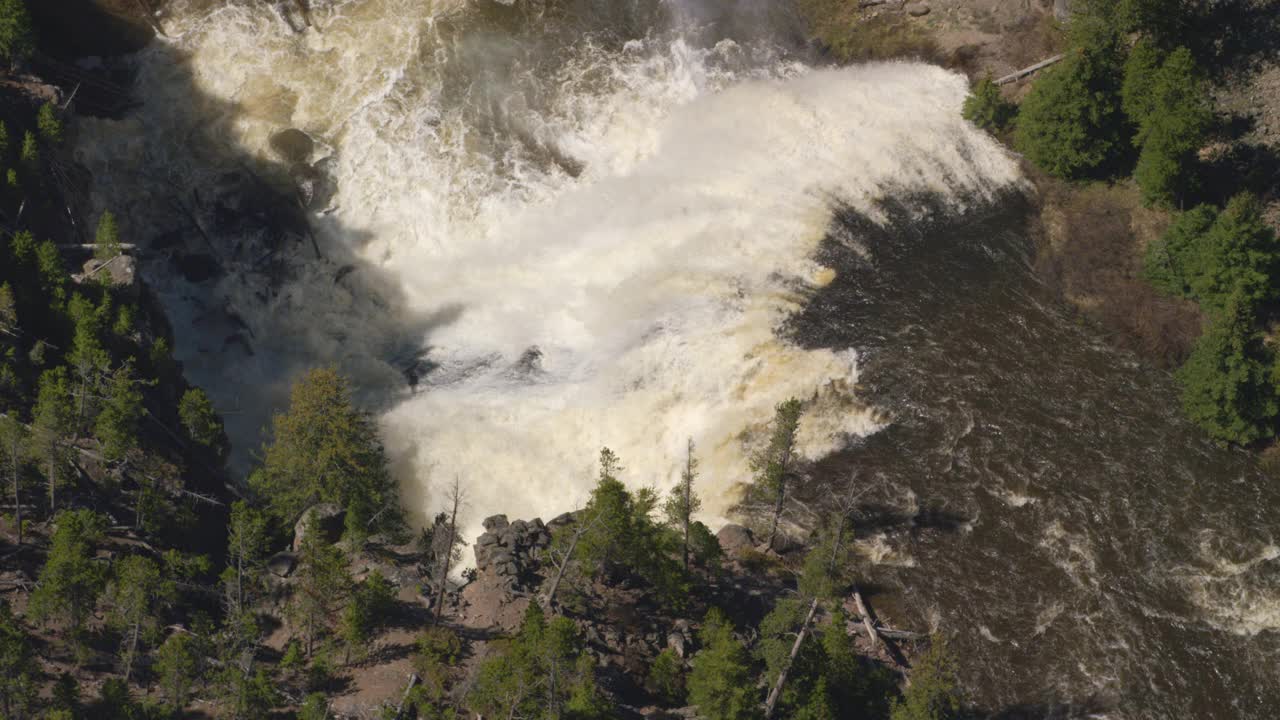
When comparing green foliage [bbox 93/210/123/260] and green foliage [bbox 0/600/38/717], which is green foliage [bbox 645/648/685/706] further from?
green foliage [bbox 93/210/123/260]

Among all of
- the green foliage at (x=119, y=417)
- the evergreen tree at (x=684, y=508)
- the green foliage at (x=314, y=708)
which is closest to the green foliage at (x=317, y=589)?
the green foliage at (x=314, y=708)

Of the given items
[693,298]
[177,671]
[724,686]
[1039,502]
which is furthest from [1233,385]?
[177,671]

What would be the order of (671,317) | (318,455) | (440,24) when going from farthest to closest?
(440,24) < (671,317) < (318,455)

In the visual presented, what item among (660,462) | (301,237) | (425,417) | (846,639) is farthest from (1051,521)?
(301,237)

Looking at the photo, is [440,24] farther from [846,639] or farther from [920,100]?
[846,639]

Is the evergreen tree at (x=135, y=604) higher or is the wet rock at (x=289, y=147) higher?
the wet rock at (x=289, y=147)

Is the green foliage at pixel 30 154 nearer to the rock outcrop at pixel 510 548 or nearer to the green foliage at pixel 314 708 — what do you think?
the rock outcrop at pixel 510 548

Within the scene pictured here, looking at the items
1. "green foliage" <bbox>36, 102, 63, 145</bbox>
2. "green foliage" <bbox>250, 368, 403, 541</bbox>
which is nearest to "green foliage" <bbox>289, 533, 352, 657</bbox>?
"green foliage" <bbox>250, 368, 403, 541</bbox>
